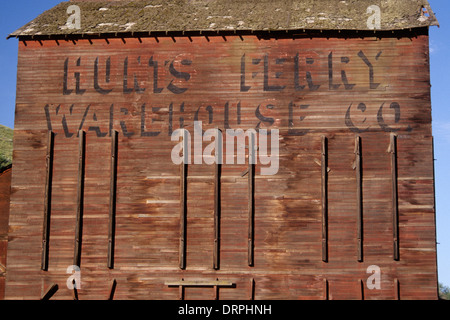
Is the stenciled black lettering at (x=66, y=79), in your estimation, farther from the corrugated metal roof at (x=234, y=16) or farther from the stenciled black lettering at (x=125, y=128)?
the stenciled black lettering at (x=125, y=128)

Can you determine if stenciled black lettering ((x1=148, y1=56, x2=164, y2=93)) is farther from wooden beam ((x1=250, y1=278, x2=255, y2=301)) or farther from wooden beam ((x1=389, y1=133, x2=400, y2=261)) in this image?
→ wooden beam ((x1=389, y1=133, x2=400, y2=261))

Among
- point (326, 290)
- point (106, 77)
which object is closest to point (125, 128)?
point (106, 77)

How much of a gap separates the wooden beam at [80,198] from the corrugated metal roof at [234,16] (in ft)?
15.0

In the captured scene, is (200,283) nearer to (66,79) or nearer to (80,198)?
(80,198)

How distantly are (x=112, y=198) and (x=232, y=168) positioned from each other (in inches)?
188

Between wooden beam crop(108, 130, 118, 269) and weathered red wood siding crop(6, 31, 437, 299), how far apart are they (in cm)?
22

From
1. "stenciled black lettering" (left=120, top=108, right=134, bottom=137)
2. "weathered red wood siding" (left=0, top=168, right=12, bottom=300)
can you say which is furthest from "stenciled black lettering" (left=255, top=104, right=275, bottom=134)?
"weathered red wood siding" (left=0, top=168, right=12, bottom=300)

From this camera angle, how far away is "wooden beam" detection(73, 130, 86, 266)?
19312 mm

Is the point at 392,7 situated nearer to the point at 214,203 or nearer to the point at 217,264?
the point at 214,203

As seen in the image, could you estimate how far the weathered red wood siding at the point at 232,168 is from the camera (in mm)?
18766

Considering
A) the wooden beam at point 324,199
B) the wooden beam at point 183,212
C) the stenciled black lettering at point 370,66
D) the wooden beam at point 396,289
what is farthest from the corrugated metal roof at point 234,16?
the wooden beam at point 396,289

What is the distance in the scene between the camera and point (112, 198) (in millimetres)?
19438

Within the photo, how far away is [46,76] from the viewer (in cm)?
2056

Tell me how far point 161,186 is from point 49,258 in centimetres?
514
